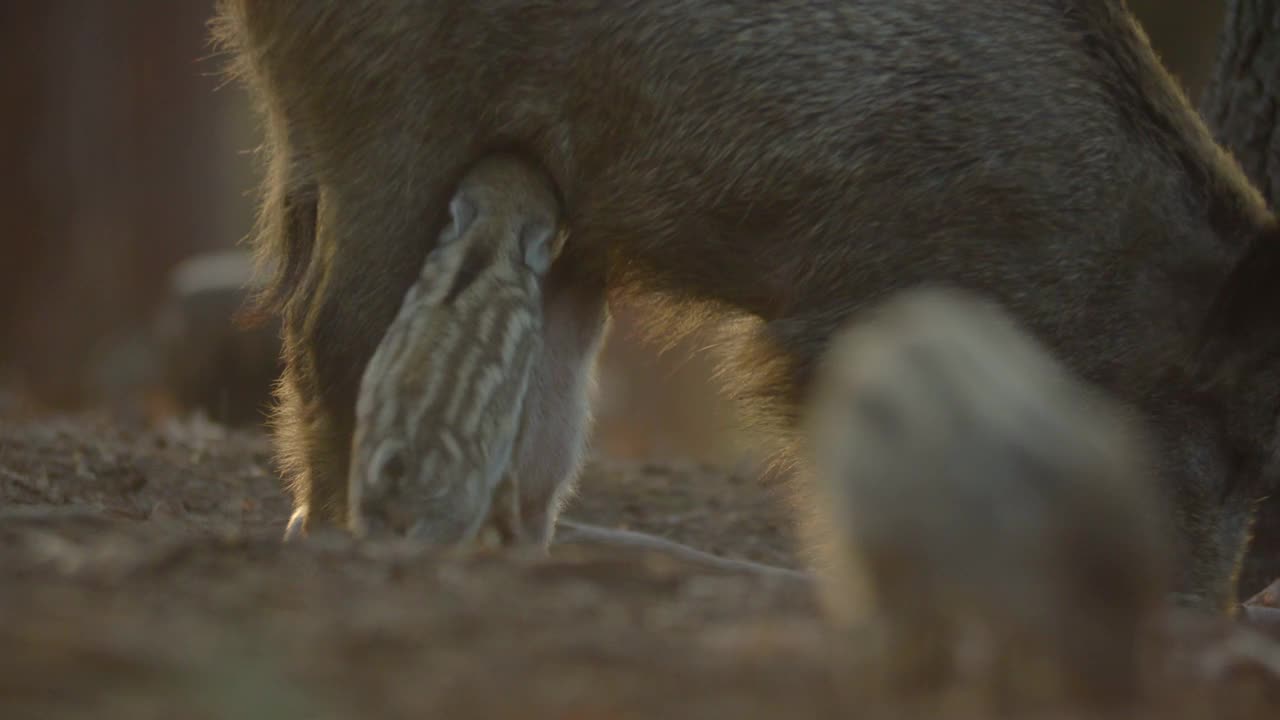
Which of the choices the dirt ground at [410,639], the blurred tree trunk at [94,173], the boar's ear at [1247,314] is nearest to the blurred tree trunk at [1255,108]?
the boar's ear at [1247,314]

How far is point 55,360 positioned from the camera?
12.1 metres

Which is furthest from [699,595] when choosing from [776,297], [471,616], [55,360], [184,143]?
[184,143]

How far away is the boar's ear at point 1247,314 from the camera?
4301mm

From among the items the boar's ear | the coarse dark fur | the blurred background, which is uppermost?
the coarse dark fur

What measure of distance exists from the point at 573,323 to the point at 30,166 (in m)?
8.94

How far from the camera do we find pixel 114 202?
13062 millimetres

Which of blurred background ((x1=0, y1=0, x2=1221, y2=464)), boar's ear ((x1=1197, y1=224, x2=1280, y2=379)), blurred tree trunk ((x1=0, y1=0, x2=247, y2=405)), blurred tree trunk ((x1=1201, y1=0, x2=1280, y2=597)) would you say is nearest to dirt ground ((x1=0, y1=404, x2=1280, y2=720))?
boar's ear ((x1=1197, y1=224, x2=1280, y2=379))

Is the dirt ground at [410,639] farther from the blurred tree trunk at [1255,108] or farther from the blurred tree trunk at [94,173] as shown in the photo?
the blurred tree trunk at [94,173]

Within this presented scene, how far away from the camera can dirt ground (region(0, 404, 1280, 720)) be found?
1859 mm

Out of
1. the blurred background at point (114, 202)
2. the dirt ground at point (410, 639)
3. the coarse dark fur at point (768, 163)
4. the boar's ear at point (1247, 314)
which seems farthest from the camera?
the blurred background at point (114, 202)

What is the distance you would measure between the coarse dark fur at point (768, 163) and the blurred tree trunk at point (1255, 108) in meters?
0.83

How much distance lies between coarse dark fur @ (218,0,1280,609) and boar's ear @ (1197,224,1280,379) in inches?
0.4

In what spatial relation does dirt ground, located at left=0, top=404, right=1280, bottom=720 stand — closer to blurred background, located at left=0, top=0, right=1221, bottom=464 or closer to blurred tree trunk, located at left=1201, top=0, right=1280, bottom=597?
blurred tree trunk, located at left=1201, top=0, right=1280, bottom=597

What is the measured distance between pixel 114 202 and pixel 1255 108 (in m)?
9.87
